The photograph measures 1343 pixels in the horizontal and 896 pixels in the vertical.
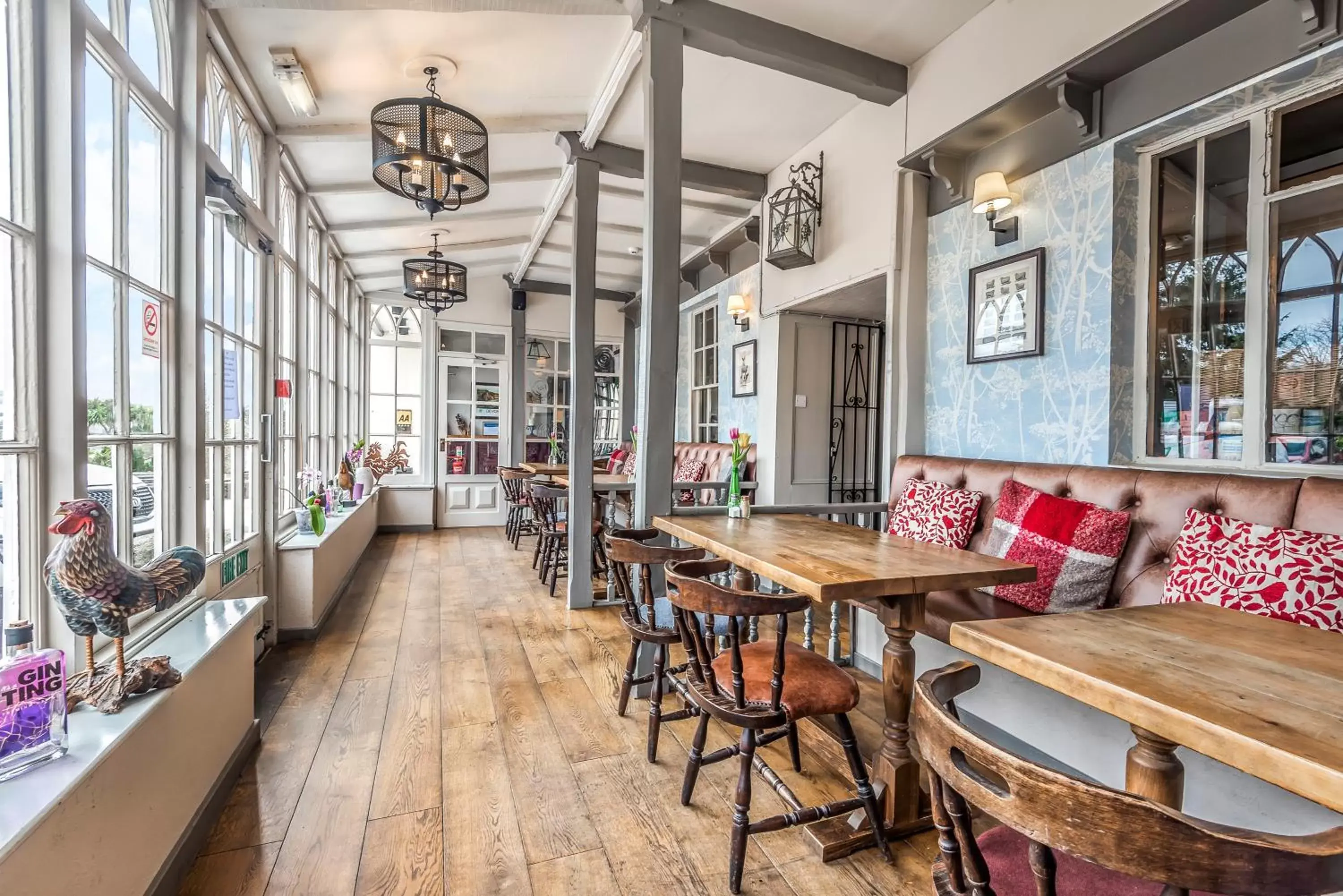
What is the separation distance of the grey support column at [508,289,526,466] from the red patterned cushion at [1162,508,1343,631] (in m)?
6.81

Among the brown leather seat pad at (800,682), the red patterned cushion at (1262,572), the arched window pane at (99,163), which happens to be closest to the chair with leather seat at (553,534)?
the brown leather seat pad at (800,682)

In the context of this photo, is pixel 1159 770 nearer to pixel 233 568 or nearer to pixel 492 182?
pixel 233 568

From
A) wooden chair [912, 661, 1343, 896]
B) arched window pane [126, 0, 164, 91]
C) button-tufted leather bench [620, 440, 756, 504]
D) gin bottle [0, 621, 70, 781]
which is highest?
arched window pane [126, 0, 164, 91]

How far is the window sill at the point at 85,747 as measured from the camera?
104cm

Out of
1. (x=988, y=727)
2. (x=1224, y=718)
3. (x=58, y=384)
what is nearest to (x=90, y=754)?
(x=58, y=384)

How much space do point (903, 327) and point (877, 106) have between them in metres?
1.37

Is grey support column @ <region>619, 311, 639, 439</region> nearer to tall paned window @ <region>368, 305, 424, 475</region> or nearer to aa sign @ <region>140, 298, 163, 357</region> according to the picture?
tall paned window @ <region>368, 305, 424, 475</region>

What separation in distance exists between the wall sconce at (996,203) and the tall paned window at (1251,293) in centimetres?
54

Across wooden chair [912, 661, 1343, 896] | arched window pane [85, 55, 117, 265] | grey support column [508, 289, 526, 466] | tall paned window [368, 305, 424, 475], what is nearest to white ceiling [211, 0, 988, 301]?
arched window pane [85, 55, 117, 265]

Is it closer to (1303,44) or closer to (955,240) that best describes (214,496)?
(955,240)

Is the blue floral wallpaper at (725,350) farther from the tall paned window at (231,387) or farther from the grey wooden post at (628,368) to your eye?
the tall paned window at (231,387)

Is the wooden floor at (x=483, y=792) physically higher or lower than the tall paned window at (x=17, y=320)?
lower

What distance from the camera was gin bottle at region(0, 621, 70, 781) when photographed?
3.80 ft

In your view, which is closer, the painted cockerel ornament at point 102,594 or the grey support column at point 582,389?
the painted cockerel ornament at point 102,594
